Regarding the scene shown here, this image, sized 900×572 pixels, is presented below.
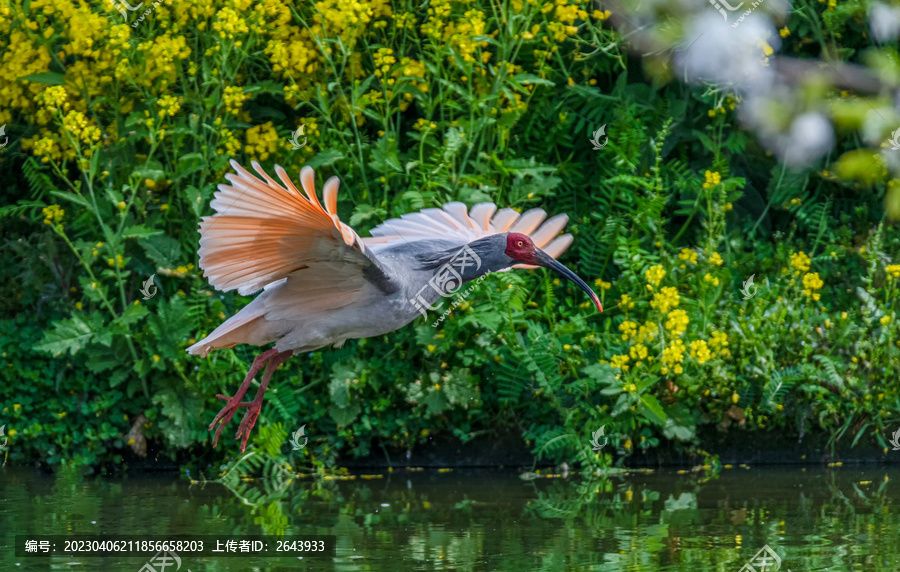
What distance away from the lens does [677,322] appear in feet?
20.2

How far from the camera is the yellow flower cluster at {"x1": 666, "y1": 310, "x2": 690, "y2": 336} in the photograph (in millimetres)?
6137

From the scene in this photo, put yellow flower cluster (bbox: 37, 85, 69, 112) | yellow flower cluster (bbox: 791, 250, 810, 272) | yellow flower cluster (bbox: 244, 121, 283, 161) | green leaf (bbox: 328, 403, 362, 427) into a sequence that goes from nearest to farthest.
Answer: yellow flower cluster (bbox: 37, 85, 69, 112), green leaf (bbox: 328, 403, 362, 427), yellow flower cluster (bbox: 244, 121, 283, 161), yellow flower cluster (bbox: 791, 250, 810, 272)

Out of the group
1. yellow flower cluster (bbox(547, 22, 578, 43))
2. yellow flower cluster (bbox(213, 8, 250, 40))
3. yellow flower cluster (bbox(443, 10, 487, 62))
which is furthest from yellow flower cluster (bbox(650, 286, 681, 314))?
yellow flower cluster (bbox(213, 8, 250, 40))

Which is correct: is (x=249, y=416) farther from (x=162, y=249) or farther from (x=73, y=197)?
(x=73, y=197)

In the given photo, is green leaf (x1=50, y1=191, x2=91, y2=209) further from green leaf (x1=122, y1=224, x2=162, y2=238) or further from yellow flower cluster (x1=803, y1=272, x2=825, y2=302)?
yellow flower cluster (x1=803, y1=272, x2=825, y2=302)

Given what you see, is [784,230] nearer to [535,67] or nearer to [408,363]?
[535,67]

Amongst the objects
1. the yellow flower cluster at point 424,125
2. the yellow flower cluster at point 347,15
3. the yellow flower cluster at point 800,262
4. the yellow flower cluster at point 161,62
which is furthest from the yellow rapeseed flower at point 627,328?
the yellow flower cluster at point 161,62

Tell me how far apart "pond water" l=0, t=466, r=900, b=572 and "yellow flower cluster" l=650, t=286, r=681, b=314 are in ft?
3.07

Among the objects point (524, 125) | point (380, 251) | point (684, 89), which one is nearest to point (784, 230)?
point (684, 89)

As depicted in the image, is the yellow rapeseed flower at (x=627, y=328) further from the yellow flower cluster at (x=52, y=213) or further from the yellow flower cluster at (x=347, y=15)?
the yellow flower cluster at (x=52, y=213)

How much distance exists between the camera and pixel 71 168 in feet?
23.6

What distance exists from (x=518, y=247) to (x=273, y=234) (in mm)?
1094

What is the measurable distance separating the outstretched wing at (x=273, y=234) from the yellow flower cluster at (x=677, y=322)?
2245 mm

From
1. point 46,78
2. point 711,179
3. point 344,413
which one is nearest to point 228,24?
point 46,78
